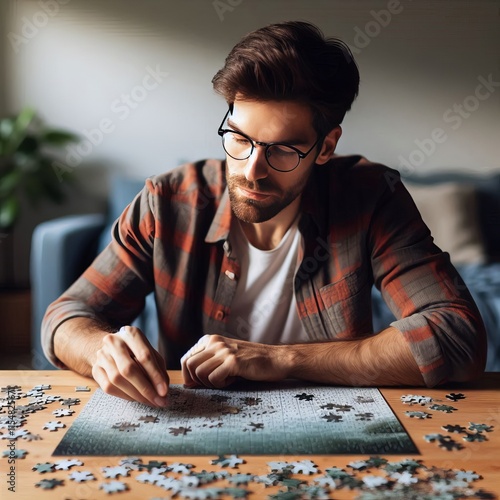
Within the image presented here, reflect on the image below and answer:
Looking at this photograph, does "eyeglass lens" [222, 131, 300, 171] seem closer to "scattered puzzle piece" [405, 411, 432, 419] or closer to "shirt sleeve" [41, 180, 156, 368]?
"shirt sleeve" [41, 180, 156, 368]

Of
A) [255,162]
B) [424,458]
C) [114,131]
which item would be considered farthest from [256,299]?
[114,131]

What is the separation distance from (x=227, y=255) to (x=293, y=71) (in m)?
0.50

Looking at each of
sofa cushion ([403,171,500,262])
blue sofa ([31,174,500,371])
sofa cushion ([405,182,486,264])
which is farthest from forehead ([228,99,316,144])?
sofa cushion ([403,171,500,262])

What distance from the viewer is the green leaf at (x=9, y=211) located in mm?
3586

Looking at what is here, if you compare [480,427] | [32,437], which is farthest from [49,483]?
[480,427]

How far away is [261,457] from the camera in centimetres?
100

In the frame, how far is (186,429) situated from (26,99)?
3.20 m

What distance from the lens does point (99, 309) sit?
163 centimetres

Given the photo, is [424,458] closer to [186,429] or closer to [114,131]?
[186,429]

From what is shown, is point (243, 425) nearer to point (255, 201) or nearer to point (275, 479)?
point (275, 479)

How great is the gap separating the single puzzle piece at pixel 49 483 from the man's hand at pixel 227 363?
0.41 metres

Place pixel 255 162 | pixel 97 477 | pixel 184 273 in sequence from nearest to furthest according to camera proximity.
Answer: pixel 97 477 < pixel 255 162 < pixel 184 273

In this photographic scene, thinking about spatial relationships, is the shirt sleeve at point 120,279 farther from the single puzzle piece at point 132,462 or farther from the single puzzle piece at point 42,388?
the single puzzle piece at point 132,462

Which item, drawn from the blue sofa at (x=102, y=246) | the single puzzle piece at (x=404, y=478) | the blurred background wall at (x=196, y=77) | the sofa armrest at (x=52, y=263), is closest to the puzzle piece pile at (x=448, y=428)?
the single puzzle piece at (x=404, y=478)
